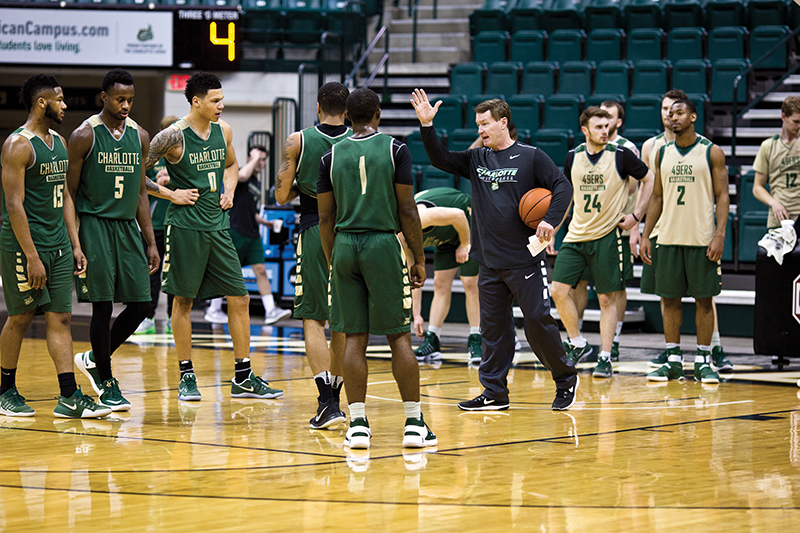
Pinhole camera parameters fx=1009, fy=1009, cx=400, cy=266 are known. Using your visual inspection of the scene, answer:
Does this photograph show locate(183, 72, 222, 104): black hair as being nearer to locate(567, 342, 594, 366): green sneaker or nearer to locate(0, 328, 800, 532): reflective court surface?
locate(0, 328, 800, 532): reflective court surface

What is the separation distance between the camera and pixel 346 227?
480 centimetres

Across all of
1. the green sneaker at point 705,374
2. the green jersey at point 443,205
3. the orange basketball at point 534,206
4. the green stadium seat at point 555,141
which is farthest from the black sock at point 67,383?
the green stadium seat at point 555,141

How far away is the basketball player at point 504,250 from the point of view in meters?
5.73

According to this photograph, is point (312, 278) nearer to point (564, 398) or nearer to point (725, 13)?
point (564, 398)

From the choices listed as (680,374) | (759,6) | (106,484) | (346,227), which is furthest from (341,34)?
(106,484)

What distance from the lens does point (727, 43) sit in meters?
13.2

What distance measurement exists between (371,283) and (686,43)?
9906mm

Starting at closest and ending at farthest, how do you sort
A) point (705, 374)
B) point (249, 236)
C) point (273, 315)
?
point (705, 374), point (249, 236), point (273, 315)

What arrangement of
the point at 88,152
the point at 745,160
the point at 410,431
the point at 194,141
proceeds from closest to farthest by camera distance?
the point at 410,431, the point at 88,152, the point at 194,141, the point at 745,160

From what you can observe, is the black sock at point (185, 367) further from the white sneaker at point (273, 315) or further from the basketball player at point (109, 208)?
the white sneaker at point (273, 315)

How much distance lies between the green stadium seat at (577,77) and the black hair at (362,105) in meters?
8.87

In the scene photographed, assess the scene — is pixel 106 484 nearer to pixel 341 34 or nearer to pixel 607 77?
pixel 607 77

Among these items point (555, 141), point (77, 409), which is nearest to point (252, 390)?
point (77, 409)

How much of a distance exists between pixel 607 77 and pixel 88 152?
29.1 feet
